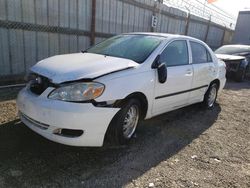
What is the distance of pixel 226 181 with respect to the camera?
312 cm

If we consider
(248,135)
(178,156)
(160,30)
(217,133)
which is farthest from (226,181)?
(160,30)

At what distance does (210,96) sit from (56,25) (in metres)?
4.28

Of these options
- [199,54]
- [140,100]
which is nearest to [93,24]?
[199,54]

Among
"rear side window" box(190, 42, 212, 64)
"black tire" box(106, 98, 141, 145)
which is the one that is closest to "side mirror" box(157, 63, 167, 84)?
"black tire" box(106, 98, 141, 145)

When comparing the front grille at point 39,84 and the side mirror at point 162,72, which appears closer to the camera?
the front grille at point 39,84

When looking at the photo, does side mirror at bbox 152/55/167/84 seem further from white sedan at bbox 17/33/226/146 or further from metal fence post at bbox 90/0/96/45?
metal fence post at bbox 90/0/96/45

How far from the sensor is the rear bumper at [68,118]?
300 centimetres

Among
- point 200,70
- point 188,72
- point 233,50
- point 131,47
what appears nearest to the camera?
point 131,47

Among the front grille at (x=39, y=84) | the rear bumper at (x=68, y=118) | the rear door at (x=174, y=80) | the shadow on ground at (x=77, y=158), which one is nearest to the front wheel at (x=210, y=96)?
the rear door at (x=174, y=80)

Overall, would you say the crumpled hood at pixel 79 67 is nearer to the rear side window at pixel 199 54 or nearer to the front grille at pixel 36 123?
the front grille at pixel 36 123

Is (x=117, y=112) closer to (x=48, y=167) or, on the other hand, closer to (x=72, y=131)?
(x=72, y=131)

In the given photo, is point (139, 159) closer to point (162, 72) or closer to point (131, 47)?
point (162, 72)

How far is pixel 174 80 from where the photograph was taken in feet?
14.2

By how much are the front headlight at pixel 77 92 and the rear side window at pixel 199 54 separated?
2.62 m
